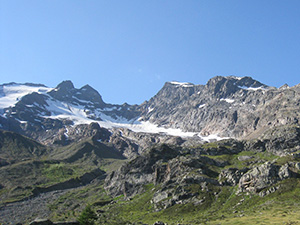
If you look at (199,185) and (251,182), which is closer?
(251,182)

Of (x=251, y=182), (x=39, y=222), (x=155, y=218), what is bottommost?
(x=155, y=218)

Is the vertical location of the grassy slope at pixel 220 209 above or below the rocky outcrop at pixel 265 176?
below

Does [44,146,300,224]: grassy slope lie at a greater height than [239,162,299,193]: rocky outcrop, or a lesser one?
lesser

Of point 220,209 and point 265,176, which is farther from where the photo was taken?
point 265,176

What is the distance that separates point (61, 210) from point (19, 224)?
37.4 metres

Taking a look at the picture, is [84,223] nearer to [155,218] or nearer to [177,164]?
[155,218]

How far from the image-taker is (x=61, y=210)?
7008 inches

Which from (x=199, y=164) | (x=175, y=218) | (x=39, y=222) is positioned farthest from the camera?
(x=199, y=164)

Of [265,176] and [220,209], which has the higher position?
[265,176]

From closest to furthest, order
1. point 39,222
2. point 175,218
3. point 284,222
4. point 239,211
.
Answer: point 39,222
point 284,222
point 239,211
point 175,218

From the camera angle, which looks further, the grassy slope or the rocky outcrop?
the rocky outcrop

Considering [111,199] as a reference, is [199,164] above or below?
above

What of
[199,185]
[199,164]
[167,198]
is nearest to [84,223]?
[167,198]

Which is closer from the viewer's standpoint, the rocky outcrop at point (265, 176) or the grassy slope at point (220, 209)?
the grassy slope at point (220, 209)
